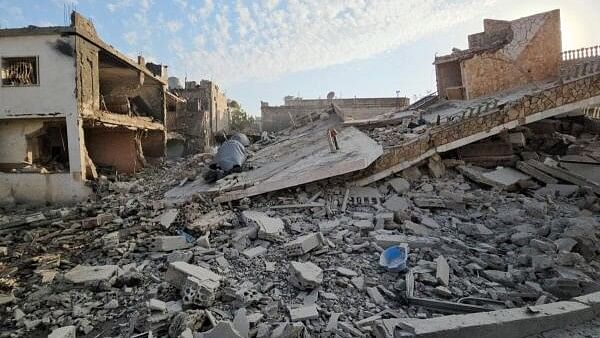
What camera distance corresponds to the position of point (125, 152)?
47.8 feet

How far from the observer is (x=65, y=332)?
11.9ft

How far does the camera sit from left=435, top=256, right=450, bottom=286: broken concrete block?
13.9 ft

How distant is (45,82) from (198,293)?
10.1 m

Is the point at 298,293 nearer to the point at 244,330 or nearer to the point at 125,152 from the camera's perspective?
the point at 244,330

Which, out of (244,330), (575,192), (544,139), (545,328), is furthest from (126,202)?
(544,139)

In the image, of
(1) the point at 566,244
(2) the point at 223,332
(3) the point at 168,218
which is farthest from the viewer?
(3) the point at 168,218

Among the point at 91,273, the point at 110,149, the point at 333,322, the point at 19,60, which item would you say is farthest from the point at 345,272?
the point at 110,149

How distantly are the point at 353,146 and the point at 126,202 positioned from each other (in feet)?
20.3

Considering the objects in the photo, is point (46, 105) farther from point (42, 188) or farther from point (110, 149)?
point (110, 149)

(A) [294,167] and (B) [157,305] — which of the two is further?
(A) [294,167]

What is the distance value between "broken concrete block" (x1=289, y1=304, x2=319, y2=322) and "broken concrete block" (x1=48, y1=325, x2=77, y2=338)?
2371mm

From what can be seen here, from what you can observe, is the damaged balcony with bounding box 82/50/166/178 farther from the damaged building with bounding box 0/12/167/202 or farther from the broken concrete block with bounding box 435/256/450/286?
the broken concrete block with bounding box 435/256/450/286

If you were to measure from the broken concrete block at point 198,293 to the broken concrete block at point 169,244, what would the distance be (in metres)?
1.78

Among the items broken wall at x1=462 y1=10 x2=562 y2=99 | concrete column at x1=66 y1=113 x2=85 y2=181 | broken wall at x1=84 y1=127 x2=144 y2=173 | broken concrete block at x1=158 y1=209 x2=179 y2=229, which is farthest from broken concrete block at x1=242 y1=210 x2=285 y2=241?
broken wall at x1=462 y1=10 x2=562 y2=99
